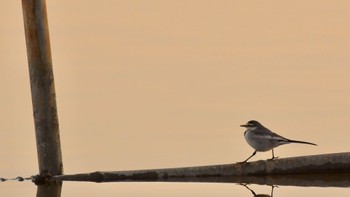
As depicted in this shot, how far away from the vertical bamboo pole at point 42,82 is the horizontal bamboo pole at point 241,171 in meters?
0.57

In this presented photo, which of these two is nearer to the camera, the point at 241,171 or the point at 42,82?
the point at 241,171

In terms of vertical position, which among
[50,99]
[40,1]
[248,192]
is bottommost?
[248,192]

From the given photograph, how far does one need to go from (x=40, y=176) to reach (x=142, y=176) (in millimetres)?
2243

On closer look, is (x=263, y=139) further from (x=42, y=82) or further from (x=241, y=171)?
(x=42, y=82)

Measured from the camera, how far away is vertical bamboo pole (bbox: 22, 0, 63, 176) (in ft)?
106

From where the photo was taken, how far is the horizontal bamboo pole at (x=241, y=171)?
31.7m

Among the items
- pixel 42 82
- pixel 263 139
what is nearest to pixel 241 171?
pixel 263 139

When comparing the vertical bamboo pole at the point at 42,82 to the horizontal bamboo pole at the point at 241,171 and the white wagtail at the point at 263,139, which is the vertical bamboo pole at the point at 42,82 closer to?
the horizontal bamboo pole at the point at 241,171

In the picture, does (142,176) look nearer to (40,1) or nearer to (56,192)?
(56,192)

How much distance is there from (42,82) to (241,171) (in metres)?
4.48

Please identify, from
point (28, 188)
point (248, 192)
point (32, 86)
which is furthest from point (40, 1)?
point (248, 192)

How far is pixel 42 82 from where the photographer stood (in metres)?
32.2

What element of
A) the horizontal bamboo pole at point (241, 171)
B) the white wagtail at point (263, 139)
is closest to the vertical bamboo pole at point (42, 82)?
the horizontal bamboo pole at point (241, 171)

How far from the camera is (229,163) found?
3325 cm
